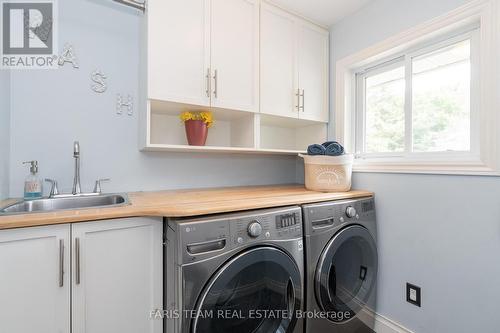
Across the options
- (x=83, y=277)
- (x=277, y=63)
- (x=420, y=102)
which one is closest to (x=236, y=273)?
(x=83, y=277)

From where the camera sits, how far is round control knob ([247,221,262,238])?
1.16 meters

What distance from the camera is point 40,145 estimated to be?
1.41 meters

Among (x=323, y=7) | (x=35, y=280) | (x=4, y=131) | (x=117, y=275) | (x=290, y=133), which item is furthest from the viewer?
(x=290, y=133)

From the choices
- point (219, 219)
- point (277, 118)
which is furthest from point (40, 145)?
point (277, 118)

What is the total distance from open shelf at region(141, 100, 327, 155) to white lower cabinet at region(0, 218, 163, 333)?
2.16 feet

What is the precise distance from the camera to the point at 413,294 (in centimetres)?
157

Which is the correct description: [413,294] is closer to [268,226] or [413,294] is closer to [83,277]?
[268,226]

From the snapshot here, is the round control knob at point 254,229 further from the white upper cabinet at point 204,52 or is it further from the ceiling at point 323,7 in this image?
the ceiling at point 323,7

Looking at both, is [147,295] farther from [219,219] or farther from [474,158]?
[474,158]

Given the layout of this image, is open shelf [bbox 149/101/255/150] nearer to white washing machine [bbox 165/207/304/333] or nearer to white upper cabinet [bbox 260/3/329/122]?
white upper cabinet [bbox 260/3/329/122]

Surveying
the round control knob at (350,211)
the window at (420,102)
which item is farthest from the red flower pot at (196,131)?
the window at (420,102)

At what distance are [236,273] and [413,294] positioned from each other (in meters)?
1.27

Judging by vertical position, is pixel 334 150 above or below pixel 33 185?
above

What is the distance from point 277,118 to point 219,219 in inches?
46.8
